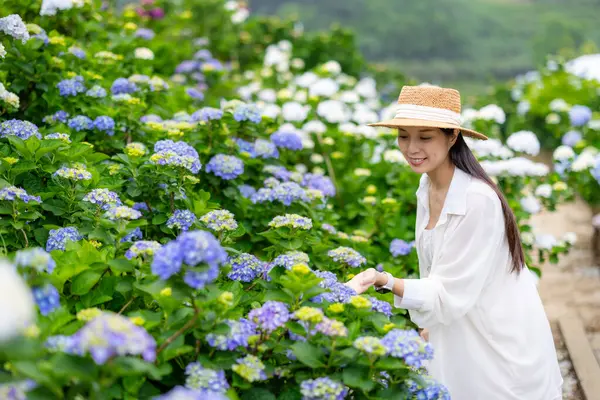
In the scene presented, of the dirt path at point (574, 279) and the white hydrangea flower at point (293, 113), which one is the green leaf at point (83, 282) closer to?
the white hydrangea flower at point (293, 113)

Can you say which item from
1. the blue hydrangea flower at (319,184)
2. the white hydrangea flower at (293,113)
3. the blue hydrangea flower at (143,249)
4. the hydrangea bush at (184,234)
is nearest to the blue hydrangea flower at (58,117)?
the hydrangea bush at (184,234)

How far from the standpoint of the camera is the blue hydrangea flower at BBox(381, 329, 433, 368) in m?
1.54

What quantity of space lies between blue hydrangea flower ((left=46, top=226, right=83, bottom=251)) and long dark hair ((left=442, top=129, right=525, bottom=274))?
1201mm

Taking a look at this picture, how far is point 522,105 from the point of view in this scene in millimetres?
6586

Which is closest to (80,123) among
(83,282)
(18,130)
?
(18,130)

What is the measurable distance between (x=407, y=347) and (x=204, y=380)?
458 millimetres

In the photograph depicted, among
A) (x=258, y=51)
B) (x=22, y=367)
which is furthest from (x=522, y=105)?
(x=22, y=367)

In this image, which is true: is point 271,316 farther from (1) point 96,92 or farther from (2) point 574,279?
(2) point 574,279

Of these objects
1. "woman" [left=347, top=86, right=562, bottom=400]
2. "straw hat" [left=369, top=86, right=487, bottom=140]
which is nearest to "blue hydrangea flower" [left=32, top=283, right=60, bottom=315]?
"woman" [left=347, top=86, right=562, bottom=400]

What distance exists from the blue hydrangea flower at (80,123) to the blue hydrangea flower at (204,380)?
4.80 ft

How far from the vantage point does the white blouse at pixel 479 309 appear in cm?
211

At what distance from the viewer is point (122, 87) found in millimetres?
3039

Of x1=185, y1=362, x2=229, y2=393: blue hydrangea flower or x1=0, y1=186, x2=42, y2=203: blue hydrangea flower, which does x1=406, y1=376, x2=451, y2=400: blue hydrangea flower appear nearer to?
x1=185, y1=362, x2=229, y2=393: blue hydrangea flower

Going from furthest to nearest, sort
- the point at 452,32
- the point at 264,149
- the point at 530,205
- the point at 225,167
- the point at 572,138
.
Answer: the point at 452,32, the point at 572,138, the point at 530,205, the point at 264,149, the point at 225,167
